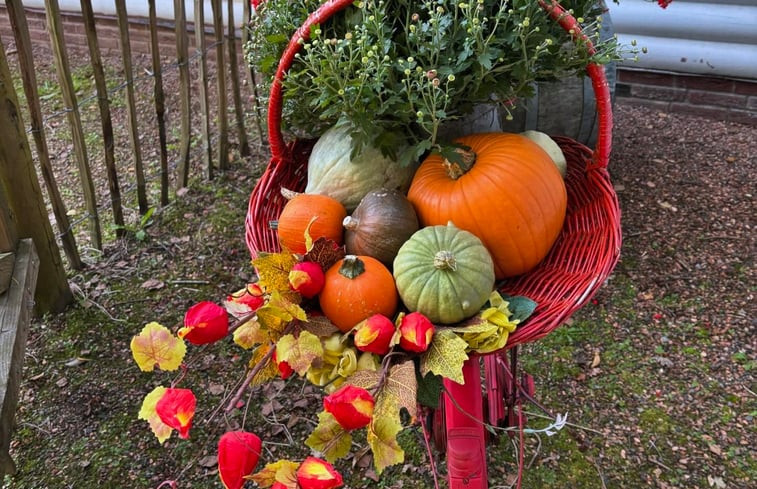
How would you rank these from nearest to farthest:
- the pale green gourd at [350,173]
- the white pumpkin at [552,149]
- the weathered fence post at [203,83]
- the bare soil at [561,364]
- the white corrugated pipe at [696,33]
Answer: the pale green gourd at [350,173] < the white pumpkin at [552,149] < the bare soil at [561,364] < the weathered fence post at [203,83] < the white corrugated pipe at [696,33]

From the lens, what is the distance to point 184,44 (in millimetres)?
3080

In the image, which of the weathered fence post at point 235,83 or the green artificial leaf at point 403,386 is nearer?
the green artificial leaf at point 403,386

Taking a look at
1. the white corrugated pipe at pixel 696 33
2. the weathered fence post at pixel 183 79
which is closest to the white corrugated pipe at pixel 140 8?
the weathered fence post at pixel 183 79

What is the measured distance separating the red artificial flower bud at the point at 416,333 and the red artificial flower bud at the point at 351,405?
14cm

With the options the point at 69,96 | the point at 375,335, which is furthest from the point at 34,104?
the point at 375,335

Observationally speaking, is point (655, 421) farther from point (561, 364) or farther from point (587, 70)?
point (587, 70)

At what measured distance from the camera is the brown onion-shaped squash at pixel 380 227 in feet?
4.19

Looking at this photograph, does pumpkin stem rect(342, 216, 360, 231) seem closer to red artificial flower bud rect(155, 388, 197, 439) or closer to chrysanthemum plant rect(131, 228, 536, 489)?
chrysanthemum plant rect(131, 228, 536, 489)

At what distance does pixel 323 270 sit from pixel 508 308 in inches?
14.7

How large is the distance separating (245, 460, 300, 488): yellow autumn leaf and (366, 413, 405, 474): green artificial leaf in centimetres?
12

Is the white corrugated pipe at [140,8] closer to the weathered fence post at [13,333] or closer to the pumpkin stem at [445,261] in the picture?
the weathered fence post at [13,333]

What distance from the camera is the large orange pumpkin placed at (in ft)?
4.31

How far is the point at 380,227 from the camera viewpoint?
1.27 metres

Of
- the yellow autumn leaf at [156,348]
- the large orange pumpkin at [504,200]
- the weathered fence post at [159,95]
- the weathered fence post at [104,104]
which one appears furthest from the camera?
the weathered fence post at [159,95]
